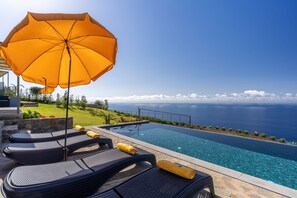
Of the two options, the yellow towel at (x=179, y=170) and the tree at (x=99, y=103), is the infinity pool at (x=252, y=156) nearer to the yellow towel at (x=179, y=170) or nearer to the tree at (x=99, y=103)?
the yellow towel at (x=179, y=170)

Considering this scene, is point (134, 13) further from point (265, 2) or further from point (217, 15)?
point (265, 2)

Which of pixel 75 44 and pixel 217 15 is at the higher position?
pixel 217 15

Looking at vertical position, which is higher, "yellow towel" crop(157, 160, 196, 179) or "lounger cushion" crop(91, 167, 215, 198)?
"yellow towel" crop(157, 160, 196, 179)

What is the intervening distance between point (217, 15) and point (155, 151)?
383 inches

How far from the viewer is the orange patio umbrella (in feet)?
7.72

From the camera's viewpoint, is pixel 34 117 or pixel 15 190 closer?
pixel 15 190

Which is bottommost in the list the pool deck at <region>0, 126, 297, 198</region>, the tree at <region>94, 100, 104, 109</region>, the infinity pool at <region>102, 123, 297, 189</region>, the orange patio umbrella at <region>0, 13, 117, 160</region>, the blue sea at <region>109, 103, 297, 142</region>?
the blue sea at <region>109, 103, 297, 142</region>

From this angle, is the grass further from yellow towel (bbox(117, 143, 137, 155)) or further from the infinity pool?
yellow towel (bbox(117, 143, 137, 155))

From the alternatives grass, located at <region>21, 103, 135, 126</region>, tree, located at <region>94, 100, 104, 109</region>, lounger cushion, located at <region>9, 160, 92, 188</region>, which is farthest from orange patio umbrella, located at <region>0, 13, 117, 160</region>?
tree, located at <region>94, 100, 104, 109</region>

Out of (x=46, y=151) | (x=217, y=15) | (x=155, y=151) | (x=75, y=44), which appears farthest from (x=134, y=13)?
(x=46, y=151)

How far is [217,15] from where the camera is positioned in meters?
10.6

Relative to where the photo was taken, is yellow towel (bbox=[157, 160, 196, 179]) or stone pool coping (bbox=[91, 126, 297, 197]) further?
stone pool coping (bbox=[91, 126, 297, 197])

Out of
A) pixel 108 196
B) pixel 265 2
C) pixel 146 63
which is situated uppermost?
pixel 265 2

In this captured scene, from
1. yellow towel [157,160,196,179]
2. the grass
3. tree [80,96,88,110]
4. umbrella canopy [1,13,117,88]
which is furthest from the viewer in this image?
tree [80,96,88,110]
